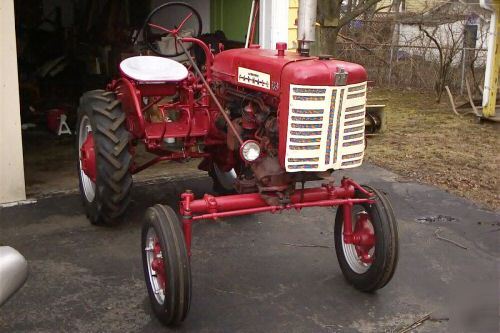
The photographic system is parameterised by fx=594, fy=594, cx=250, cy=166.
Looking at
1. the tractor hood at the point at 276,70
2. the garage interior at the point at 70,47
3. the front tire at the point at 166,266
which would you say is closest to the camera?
the front tire at the point at 166,266

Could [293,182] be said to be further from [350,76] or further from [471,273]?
[471,273]

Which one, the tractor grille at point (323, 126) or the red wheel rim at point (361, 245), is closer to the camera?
the tractor grille at point (323, 126)

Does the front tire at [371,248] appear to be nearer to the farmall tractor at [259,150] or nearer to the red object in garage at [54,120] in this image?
the farmall tractor at [259,150]

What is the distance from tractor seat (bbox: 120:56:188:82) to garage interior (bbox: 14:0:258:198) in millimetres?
2755

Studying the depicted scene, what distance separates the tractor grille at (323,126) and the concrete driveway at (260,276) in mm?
897

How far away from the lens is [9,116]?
5.18 m

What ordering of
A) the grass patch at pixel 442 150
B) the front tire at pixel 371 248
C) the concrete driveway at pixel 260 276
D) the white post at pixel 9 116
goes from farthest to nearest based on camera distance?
the grass patch at pixel 442 150 < the white post at pixel 9 116 < the front tire at pixel 371 248 < the concrete driveway at pixel 260 276

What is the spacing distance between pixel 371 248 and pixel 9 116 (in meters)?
3.33

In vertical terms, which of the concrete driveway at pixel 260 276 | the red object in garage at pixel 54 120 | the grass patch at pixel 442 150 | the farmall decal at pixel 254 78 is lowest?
the grass patch at pixel 442 150

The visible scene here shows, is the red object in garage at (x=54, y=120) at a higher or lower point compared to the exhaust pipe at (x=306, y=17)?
lower

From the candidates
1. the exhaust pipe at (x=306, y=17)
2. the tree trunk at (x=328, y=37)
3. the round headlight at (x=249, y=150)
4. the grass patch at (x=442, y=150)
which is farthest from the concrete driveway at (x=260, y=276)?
the tree trunk at (x=328, y=37)

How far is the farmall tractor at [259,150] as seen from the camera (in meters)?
3.34

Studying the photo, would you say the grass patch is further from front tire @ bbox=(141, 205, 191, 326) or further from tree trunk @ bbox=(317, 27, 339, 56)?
front tire @ bbox=(141, 205, 191, 326)

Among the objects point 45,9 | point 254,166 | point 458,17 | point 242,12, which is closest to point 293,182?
Answer: point 254,166
